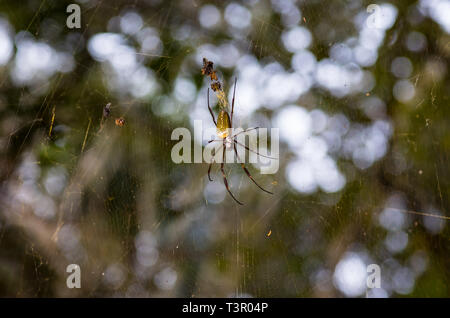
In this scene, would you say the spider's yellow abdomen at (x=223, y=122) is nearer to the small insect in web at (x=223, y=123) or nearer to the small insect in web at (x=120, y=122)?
the small insect in web at (x=223, y=123)

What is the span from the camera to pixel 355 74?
91.4 inches

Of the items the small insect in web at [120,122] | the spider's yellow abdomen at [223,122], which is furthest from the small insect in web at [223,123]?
the small insect in web at [120,122]

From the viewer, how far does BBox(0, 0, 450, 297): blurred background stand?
7.07 feet

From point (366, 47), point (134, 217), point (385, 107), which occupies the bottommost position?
point (134, 217)

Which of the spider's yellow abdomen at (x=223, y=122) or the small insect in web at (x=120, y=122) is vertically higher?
the small insect in web at (x=120, y=122)

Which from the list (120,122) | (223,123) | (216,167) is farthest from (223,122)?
(120,122)

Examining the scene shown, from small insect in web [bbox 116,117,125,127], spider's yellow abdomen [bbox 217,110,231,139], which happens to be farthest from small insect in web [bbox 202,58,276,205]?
small insect in web [bbox 116,117,125,127]

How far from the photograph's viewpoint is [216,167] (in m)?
2.27

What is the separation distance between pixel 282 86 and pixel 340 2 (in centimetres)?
66

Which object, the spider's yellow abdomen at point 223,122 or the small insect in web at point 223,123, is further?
the spider's yellow abdomen at point 223,122

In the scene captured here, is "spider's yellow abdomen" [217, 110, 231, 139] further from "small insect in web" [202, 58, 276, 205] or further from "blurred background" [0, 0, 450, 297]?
"blurred background" [0, 0, 450, 297]

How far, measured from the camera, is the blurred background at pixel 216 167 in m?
2.15

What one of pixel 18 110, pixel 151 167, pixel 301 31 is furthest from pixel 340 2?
pixel 18 110
